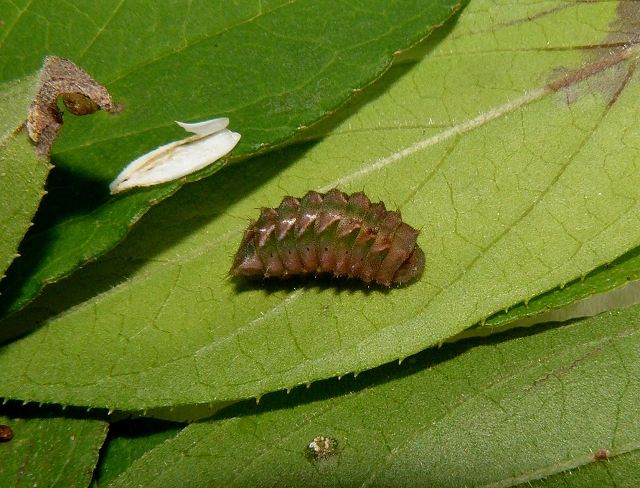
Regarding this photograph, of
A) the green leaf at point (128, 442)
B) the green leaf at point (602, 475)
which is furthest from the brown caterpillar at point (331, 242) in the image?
the green leaf at point (602, 475)

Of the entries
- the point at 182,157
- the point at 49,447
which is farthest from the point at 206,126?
the point at 49,447

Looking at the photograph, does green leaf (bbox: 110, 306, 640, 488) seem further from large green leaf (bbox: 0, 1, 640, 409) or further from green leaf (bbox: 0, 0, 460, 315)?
green leaf (bbox: 0, 0, 460, 315)

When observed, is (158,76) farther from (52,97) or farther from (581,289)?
(581,289)

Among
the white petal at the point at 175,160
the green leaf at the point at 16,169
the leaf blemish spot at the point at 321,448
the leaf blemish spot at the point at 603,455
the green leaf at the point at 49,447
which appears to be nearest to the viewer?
the green leaf at the point at 16,169

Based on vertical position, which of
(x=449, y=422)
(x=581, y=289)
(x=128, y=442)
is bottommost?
(x=449, y=422)

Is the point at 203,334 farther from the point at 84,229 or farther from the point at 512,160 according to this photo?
the point at 512,160

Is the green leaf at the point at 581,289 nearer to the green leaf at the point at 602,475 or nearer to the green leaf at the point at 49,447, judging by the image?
the green leaf at the point at 602,475

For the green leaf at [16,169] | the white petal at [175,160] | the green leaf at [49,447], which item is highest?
the green leaf at [16,169]
